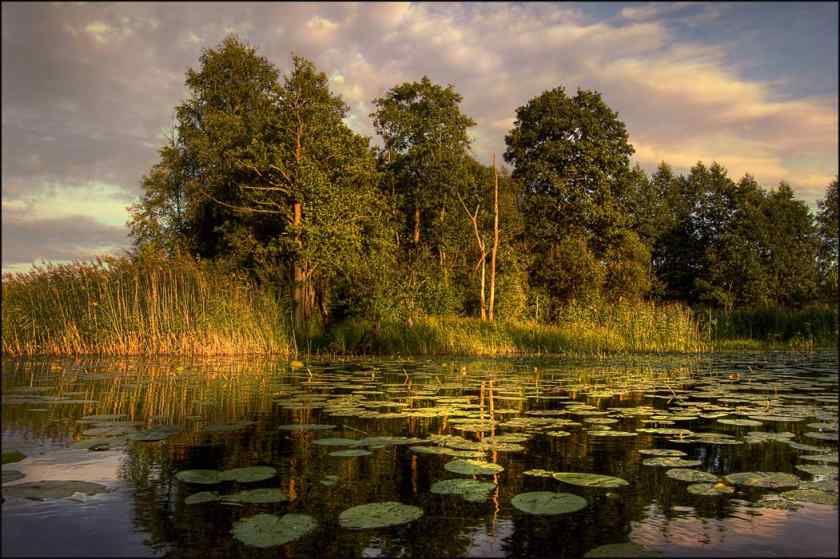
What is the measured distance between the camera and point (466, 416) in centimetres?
713

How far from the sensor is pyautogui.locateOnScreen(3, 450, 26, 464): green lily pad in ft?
15.6

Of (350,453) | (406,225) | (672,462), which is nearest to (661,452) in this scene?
(672,462)

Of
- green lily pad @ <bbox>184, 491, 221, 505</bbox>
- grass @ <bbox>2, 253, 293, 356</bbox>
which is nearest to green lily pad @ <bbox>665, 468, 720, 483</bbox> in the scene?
green lily pad @ <bbox>184, 491, 221, 505</bbox>

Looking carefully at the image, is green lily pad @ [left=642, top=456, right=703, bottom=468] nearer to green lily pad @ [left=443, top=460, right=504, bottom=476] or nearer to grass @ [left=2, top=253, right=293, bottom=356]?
green lily pad @ [left=443, top=460, right=504, bottom=476]

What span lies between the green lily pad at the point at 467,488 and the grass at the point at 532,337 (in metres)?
15.1

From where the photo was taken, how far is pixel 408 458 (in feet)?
16.8

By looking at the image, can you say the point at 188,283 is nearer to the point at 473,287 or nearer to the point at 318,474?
the point at 318,474

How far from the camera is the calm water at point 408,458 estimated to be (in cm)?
328

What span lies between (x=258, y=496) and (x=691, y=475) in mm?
3147

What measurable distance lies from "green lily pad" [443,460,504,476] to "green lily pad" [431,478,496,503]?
0.19 m

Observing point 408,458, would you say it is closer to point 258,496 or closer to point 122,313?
point 258,496

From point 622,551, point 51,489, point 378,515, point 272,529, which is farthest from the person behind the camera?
point 51,489

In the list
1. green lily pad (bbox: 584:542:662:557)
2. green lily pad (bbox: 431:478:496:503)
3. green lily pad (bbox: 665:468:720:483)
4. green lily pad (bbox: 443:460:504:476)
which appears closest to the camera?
green lily pad (bbox: 584:542:662:557)

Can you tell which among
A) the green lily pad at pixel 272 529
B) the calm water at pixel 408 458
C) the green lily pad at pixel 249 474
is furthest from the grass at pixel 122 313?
the green lily pad at pixel 272 529
